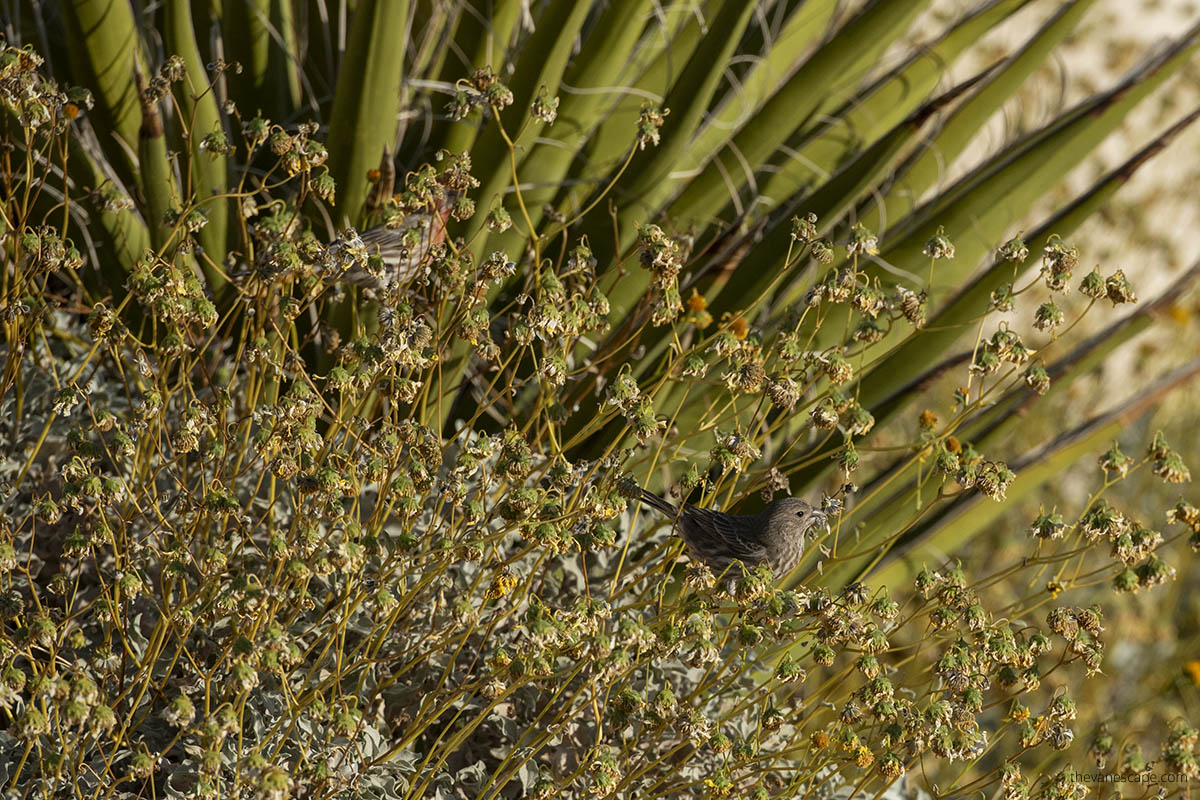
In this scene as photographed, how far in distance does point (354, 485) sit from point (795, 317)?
94 centimetres

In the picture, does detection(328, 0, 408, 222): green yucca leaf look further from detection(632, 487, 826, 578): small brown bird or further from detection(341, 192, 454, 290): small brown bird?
detection(632, 487, 826, 578): small brown bird

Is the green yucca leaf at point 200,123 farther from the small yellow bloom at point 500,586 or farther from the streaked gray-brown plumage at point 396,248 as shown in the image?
the small yellow bloom at point 500,586

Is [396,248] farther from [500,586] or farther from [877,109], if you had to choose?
[877,109]

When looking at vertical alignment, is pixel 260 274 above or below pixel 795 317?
below

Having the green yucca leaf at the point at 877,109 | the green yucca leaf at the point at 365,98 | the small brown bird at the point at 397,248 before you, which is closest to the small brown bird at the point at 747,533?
the small brown bird at the point at 397,248

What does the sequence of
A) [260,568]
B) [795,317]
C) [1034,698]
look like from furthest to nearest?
[1034,698] → [795,317] → [260,568]

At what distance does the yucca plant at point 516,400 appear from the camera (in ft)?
5.88

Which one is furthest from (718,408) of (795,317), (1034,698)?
(1034,698)

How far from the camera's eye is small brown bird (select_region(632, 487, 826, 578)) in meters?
1.96

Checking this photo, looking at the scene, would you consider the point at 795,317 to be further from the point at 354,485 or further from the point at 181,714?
the point at 181,714

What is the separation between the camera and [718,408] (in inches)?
103

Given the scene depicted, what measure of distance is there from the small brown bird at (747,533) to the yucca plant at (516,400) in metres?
0.05

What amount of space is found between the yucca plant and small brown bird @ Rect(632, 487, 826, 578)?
0.16 ft

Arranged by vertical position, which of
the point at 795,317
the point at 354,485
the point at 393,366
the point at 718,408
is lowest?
the point at 354,485
